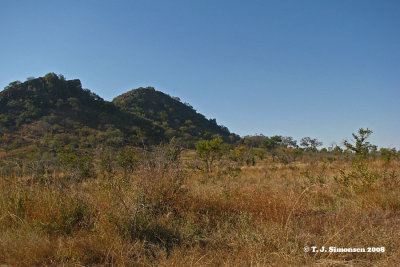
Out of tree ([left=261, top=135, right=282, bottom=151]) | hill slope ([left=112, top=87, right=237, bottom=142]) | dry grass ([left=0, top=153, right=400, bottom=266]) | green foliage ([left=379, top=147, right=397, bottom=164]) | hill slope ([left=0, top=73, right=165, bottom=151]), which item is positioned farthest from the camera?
hill slope ([left=112, top=87, right=237, bottom=142])

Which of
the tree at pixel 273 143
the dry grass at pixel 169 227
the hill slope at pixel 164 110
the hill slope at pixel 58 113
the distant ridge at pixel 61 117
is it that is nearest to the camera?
the dry grass at pixel 169 227

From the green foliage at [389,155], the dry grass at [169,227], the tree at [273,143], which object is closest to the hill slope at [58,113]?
the tree at [273,143]

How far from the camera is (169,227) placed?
2816mm

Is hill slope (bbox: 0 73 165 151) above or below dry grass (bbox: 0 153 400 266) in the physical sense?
above

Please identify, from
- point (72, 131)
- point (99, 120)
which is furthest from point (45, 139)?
point (99, 120)

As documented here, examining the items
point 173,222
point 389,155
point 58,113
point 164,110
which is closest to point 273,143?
point 389,155

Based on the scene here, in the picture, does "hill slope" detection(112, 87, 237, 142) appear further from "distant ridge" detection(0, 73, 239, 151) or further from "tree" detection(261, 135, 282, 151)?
"tree" detection(261, 135, 282, 151)

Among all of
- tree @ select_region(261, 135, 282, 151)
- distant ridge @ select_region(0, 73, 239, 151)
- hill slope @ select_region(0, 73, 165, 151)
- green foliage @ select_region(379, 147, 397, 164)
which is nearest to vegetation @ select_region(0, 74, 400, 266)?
green foliage @ select_region(379, 147, 397, 164)

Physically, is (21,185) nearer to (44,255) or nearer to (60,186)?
(60,186)

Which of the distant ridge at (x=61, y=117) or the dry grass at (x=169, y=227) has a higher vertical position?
the distant ridge at (x=61, y=117)

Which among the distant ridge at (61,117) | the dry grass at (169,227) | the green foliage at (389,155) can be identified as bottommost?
the dry grass at (169,227)

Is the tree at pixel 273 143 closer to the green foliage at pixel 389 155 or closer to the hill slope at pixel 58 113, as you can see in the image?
the green foliage at pixel 389 155

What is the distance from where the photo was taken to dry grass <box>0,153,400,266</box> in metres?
2.11

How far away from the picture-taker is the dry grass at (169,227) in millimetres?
2105
